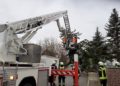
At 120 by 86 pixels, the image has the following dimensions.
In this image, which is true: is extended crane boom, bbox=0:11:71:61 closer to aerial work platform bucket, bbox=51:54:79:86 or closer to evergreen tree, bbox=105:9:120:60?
aerial work platform bucket, bbox=51:54:79:86

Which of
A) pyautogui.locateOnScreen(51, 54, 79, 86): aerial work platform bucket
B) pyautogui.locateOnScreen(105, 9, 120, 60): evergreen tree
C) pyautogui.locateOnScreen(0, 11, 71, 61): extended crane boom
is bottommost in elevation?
pyautogui.locateOnScreen(51, 54, 79, 86): aerial work platform bucket

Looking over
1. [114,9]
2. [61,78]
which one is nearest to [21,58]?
[61,78]

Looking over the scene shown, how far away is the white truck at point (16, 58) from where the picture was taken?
28.5 feet

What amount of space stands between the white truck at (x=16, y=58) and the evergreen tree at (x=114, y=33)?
116ft

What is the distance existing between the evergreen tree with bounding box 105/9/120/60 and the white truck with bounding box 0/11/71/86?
35483 millimetres

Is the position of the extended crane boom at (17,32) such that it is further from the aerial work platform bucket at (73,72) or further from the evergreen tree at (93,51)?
the evergreen tree at (93,51)

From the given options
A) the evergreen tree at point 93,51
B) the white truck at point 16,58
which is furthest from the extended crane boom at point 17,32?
the evergreen tree at point 93,51

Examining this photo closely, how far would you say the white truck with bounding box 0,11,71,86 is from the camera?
869cm

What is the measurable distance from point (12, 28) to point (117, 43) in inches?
1554

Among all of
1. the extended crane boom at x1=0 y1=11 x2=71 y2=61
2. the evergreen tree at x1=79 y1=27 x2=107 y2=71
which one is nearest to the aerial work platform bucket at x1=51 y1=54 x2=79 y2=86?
the extended crane boom at x1=0 y1=11 x2=71 y2=61

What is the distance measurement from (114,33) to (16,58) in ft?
133

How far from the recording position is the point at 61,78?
14.7m

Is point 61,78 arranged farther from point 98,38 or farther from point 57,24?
point 98,38

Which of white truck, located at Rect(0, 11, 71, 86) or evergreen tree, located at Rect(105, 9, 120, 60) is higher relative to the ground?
evergreen tree, located at Rect(105, 9, 120, 60)
